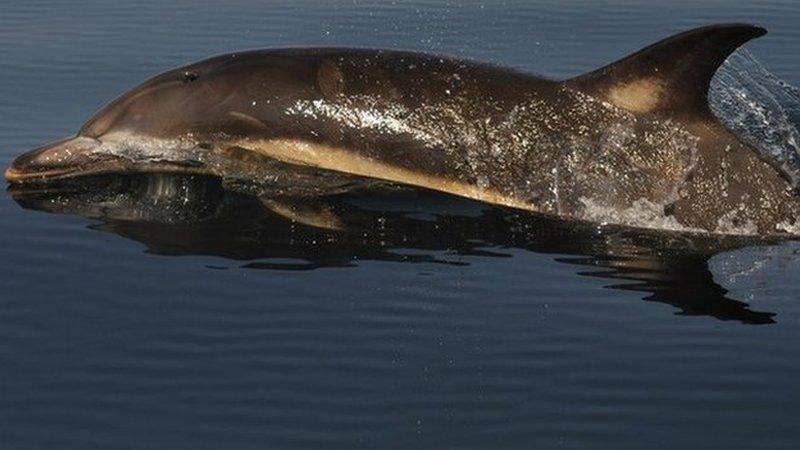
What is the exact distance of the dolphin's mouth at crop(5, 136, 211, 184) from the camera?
14.4 m

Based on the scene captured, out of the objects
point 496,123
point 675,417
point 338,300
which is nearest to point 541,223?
point 496,123

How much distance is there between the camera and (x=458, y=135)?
13.9 meters

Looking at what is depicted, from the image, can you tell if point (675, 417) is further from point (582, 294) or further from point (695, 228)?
point (695, 228)

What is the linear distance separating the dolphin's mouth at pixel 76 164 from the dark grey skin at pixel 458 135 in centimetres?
1

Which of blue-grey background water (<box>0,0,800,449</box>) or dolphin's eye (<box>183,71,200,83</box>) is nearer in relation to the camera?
blue-grey background water (<box>0,0,800,449</box>)

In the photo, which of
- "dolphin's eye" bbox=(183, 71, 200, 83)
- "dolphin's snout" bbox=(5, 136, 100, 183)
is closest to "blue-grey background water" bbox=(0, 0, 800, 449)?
"dolphin's snout" bbox=(5, 136, 100, 183)

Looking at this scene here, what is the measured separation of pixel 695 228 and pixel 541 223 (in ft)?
3.08

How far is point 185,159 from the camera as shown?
14375 millimetres

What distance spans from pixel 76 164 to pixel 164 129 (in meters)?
0.64

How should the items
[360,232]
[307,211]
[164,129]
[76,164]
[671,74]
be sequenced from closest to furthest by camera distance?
1. [671,74]
2. [360,232]
3. [307,211]
4. [164,129]
5. [76,164]

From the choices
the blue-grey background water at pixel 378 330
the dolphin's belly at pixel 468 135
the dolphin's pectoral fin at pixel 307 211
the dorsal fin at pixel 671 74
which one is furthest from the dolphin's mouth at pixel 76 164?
the dorsal fin at pixel 671 74

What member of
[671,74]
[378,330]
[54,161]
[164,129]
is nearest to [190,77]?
[164,129]

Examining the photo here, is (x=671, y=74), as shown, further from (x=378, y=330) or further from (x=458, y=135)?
(x=378, y=330)

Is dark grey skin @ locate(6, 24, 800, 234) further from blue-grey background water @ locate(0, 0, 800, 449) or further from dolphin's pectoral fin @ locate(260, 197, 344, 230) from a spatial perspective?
blue-grey background water @ locate(0, 0, 800, 449)
